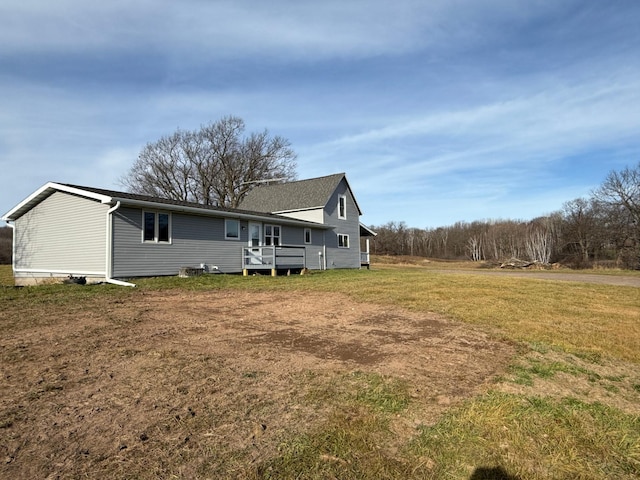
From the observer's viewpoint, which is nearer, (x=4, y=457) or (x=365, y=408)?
(x=4, y=457)

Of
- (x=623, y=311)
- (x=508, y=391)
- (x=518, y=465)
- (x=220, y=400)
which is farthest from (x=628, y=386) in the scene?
(x=623, y=311)

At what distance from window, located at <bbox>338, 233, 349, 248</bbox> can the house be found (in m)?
2.85

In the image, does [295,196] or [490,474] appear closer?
[490,474]

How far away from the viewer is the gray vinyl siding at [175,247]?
13.6 m

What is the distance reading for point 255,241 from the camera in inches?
773

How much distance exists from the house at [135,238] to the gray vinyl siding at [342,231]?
168cm

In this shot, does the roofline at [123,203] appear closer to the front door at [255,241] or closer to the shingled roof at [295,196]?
the front door at [255,241]

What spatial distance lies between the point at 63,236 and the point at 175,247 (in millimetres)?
4523

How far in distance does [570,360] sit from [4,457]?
5672mm

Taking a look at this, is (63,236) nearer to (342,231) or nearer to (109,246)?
(109,246)

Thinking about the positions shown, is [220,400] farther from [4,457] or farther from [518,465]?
[518,465]

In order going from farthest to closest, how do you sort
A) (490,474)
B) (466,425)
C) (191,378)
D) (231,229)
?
(231,229) < (191,378) < (466,425) < (490,474)

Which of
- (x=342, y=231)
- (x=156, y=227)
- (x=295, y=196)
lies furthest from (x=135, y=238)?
(x=342, y=231)

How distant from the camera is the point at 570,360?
486cm
